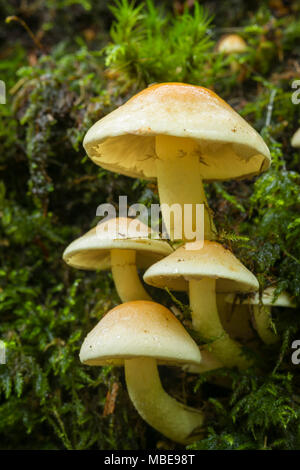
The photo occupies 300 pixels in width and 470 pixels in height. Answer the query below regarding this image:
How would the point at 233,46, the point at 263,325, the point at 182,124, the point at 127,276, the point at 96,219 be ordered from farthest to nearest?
the point at 233,46
the point at 96,219
the point at 127,276
the point at 263,325
the point at 182,124

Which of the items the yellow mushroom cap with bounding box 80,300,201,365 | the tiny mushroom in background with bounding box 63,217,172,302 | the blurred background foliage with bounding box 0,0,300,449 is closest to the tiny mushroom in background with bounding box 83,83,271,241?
the tiny mushroom in background with bounding box 63,217,172,302

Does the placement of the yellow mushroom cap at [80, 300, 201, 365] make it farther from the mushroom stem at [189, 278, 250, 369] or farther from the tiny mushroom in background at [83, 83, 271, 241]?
the tiny mushroom in background at [83, 83, 271, 241]

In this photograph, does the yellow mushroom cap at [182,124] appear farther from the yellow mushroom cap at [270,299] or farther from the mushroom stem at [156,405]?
the mushroom stem at [156,405]

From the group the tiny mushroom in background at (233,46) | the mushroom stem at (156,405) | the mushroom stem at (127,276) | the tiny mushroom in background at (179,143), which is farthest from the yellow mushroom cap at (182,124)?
the tiny mushroom in background at (233,46)

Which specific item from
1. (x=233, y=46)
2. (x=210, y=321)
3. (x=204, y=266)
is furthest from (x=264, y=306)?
(x=233, y=46)

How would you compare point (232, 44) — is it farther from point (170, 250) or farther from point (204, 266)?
point (204, 266)

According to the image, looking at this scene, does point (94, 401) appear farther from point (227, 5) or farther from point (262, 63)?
point (227, 5)
